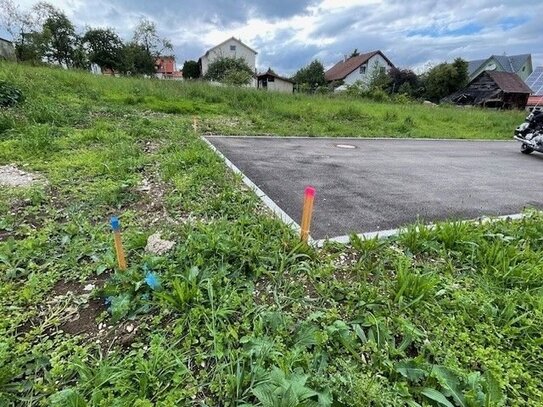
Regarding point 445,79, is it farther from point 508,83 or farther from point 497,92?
point 508,83

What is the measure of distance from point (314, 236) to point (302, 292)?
88 centimetres

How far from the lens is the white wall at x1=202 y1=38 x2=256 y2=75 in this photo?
41.1 meters

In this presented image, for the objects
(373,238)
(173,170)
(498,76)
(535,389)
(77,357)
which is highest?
(498,76)

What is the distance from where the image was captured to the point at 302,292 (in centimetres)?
216

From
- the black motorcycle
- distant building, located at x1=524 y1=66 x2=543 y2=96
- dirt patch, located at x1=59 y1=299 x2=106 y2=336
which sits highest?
distant building, located at x1=524 y1=66 x2=543 y2=96

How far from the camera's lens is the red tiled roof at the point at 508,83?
29109 mm

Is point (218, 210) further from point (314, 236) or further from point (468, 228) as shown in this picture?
point (468, 228)

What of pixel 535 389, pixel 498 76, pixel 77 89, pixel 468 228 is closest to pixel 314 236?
pixel 468 228

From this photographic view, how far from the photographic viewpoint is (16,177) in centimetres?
408

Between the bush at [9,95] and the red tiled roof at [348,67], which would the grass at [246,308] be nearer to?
the bush at [9,95]

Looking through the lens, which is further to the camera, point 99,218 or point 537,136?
point 537,136

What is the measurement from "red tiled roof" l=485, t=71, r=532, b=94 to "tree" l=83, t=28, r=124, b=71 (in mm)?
41297

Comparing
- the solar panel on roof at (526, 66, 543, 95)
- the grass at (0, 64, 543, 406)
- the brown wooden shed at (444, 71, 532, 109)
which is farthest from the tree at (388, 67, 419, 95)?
the grass at (0, 64, 543, 406)

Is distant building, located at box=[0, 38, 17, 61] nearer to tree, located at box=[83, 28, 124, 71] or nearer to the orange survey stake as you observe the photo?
tree, located at box=[83, 28, 124, 71]
